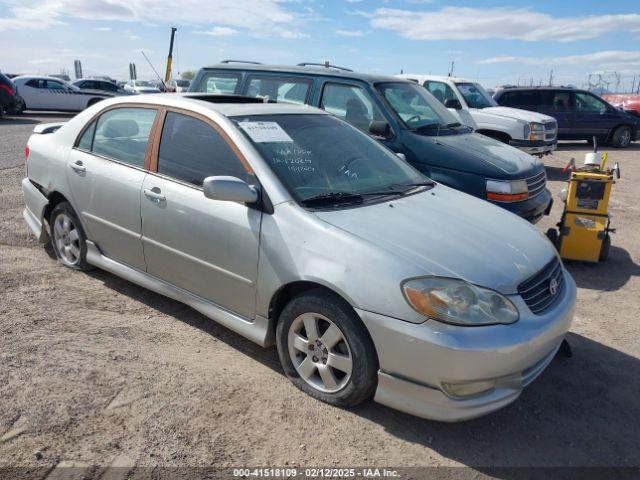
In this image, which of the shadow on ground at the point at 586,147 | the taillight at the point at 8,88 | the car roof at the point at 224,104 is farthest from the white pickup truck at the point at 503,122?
the taillight at the point at 8,88

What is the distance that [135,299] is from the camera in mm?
4363

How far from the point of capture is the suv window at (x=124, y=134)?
13.2 ft

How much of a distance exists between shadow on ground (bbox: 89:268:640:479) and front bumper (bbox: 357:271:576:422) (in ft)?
0.79

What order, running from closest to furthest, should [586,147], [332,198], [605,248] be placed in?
[332,198]
[605,248]
[586,147]

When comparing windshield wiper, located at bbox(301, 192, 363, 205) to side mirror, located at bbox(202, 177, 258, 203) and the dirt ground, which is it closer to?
side mirror, located at bbox(202, 177, 258, 203)

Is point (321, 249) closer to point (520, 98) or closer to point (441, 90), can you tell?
point (441, 90)

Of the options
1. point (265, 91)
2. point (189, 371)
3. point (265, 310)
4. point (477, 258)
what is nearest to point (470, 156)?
point (265, 91)

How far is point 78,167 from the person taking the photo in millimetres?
4387

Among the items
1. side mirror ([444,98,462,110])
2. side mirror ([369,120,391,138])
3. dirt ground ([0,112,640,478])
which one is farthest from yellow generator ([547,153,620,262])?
side mirror ([444,98,462,110])

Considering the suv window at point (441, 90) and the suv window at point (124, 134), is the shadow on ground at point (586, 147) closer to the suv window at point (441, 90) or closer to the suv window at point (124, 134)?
the suv window at point (441, 90)

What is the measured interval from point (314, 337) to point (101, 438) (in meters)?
1.20

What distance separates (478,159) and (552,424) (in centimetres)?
339

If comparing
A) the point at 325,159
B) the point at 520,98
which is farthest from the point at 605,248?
the point at 520,98

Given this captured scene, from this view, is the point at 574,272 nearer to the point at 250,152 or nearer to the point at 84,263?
the point at 250,152
